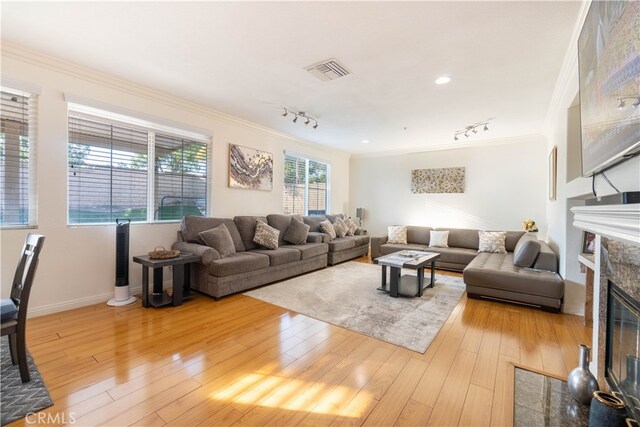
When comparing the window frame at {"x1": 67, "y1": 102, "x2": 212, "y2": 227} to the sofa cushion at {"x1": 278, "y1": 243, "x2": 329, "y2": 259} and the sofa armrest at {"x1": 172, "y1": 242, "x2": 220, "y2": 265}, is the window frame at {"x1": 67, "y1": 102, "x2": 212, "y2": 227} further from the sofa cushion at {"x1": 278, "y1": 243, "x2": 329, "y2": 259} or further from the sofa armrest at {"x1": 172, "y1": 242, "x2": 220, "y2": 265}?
the sofa cushion at {"x1": 278, "y1": 243, "x2": 329, "y2": 259}

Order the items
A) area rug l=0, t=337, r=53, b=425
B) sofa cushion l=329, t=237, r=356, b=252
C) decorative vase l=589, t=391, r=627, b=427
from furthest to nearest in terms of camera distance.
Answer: sofa cushion l=329, t=237, r=356, b=252 < area rug l=0, t=337, r=53, b=425 < decorative vase l=589, t=391, r=627, b=427

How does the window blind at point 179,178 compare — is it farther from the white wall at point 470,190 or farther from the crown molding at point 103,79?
the white wall at point 470,190

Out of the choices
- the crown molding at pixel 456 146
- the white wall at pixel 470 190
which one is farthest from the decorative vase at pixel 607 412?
the crown molding at pixel 456 146

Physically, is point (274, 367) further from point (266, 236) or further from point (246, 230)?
point (246, 230)

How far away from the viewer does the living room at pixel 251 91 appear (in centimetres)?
207

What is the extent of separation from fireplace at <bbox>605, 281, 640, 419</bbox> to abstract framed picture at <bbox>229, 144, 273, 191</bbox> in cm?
449

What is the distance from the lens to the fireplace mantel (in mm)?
956

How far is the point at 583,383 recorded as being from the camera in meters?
1.61

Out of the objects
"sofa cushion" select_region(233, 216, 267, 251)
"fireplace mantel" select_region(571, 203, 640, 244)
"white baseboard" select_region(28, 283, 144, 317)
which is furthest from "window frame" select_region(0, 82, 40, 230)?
"fireplace mantel" select_region(571, 203, 640, 244)

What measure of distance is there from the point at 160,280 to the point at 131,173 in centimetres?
143

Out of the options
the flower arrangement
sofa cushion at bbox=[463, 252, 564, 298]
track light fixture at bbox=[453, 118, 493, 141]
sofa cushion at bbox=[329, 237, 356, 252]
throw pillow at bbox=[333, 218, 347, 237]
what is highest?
track light fixture at bbox=[453, 118, 493, 141]

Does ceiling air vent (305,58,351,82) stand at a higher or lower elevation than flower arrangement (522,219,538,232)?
higher

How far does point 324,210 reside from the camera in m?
6.96

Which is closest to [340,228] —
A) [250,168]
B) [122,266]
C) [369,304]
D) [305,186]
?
[305,186]
